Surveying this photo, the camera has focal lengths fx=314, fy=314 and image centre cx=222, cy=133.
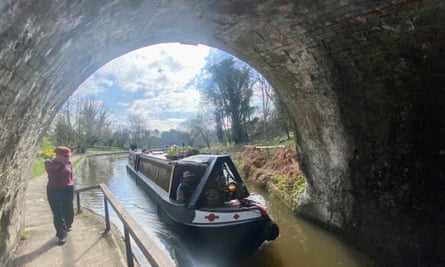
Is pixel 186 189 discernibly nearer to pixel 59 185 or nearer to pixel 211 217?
pixel 211 217

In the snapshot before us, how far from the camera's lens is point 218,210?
19.8 ft

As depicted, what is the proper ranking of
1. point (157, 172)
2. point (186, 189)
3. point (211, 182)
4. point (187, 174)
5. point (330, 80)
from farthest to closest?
point (157, 172) → point (187, 174) → point (186, 189) → point (211, 182) → point (330, 80)

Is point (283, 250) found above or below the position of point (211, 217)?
below

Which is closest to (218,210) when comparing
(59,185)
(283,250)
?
(283,250)

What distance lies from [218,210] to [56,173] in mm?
2905

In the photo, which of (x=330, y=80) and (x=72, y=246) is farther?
(x=330, y=80)

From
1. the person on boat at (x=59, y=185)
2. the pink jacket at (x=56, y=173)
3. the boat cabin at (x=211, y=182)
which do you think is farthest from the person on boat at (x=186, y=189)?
the pink jacket at (x=56, y=173)

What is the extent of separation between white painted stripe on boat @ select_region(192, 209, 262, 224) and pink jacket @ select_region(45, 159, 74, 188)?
2511mm

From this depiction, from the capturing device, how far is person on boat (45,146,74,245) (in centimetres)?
512

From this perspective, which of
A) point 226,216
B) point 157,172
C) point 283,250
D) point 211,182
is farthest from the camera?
point 157,172

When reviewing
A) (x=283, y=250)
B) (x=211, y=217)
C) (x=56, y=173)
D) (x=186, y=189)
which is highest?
(x=56, y=173)

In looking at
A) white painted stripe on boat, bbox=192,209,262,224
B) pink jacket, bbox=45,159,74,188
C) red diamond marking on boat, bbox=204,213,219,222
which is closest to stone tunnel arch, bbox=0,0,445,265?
pink jacket, bbox=45,159,74,188

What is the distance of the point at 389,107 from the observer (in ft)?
16.8

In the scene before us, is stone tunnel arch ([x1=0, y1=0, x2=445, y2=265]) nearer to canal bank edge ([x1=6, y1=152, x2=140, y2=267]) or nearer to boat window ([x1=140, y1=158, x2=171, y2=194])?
canal bank edge ([x1=6, y1=152, x2=140, y2=267])
